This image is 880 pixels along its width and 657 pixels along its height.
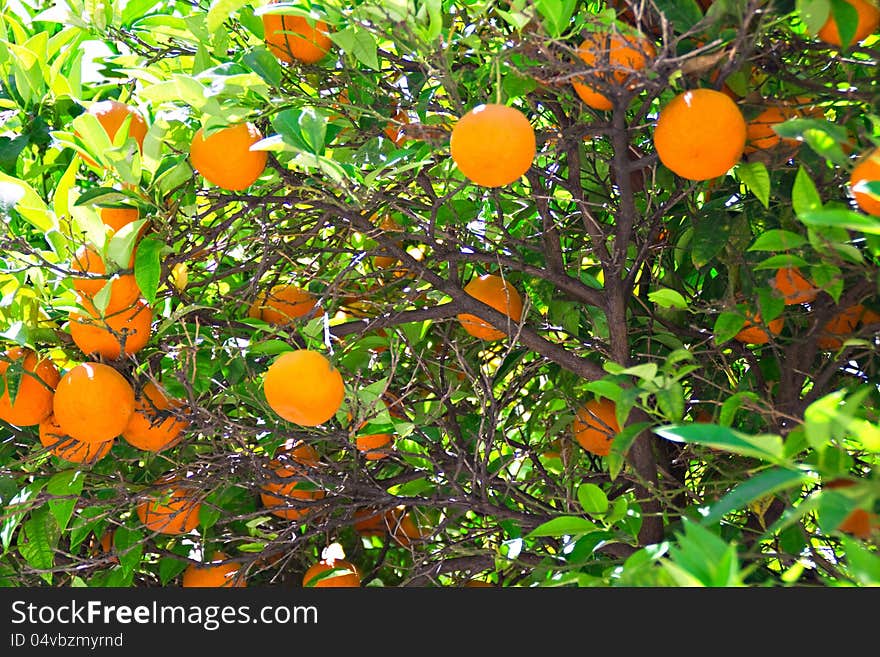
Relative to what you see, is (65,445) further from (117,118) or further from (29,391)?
(117,118)

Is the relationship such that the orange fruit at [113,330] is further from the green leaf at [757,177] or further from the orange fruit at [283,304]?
the green leaf at [757,177]

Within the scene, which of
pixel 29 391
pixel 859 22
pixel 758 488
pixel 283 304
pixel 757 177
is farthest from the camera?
pixel 283 304

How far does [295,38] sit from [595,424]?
843 mm

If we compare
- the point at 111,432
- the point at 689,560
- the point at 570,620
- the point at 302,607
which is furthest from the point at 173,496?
the point at 689,560

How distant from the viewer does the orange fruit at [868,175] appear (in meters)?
1.05

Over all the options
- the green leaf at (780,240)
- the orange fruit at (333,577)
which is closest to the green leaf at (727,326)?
the green leaf at (780,240)

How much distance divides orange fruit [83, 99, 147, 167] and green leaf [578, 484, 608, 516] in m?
0.93

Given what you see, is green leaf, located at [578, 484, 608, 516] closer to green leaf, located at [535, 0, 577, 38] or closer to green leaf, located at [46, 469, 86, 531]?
green leaf, located at [535, 0, 577, 38]

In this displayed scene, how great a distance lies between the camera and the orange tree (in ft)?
4.16

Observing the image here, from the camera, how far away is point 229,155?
143cm

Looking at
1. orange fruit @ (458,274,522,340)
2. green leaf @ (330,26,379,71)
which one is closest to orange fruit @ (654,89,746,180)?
green leaf @ (330,26,379,71)

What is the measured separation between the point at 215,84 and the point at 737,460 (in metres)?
1.06

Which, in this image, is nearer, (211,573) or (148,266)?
(148,266)

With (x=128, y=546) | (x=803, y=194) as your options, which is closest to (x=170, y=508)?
(x=128, y=546)
